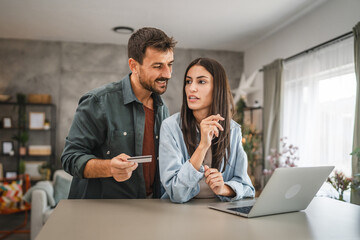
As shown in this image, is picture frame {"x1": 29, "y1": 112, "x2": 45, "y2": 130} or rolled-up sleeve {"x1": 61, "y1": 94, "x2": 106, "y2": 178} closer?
rolled-up sleeve {"x1": 61, "y1": 94, "x2": 106, "y2": 178}

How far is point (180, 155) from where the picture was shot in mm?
1350

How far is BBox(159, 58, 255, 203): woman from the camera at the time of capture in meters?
1.32

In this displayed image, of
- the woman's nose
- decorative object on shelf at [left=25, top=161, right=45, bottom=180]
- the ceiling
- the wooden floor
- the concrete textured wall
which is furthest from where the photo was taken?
the concrete textured wall

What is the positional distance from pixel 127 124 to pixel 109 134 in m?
0.10

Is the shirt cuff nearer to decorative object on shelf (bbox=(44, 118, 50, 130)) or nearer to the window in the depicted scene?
the window

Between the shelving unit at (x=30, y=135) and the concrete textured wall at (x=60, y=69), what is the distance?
0.12 m

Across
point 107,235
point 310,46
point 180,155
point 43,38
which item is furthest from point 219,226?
point 43,38

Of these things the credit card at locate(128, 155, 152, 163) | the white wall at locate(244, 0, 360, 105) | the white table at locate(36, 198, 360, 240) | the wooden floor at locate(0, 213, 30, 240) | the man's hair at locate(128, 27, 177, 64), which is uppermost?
the white wall at locate(244, 0, 360, 105)

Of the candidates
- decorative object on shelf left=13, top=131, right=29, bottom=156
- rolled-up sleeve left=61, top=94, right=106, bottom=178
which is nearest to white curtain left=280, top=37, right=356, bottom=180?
rolled-up sleeve left=61, top=94, right=106, bottom=178

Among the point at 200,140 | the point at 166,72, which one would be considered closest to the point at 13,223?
the point at 166,72

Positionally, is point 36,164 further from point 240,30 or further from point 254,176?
point 240,30

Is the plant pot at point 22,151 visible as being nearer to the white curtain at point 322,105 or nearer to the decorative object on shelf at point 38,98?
the decorative object on shelf at point 38,98

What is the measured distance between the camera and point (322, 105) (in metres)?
4.03

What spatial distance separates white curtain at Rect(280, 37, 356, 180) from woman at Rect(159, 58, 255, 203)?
262cm
